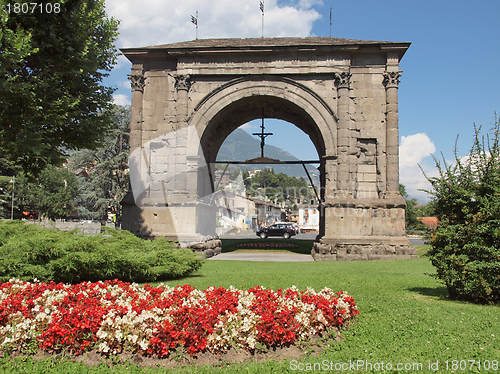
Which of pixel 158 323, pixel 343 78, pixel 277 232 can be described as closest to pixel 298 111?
pixel 343 78

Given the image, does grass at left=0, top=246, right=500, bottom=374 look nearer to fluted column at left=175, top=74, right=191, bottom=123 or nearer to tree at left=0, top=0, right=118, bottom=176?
tree at left=0, top=0, right=118, bottom=176

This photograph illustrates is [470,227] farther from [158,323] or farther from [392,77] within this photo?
[392,77]

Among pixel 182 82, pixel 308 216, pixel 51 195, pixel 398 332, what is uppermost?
pixel 182 82

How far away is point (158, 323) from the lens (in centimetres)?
479

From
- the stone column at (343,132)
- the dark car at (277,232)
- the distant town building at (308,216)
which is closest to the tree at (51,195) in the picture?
the dark car at (277,232)

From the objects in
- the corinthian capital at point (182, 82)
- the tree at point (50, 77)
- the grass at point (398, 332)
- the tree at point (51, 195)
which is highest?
the corinthian capital at point (182, 82)

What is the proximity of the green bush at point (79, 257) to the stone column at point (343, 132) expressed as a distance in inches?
349

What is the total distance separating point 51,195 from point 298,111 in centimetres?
3820

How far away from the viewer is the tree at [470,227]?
710 cm

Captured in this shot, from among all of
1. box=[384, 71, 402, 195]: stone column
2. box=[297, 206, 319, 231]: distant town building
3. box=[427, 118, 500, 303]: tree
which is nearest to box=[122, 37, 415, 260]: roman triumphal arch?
box=[384, 71, 402, 195]: stone column

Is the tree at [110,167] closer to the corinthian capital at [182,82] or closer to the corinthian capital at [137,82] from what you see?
the corinthian capital at [137,82]

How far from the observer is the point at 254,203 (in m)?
81.6

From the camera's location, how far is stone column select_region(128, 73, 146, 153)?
1781cm

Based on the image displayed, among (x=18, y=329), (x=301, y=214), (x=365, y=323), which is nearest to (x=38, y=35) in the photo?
(x=18, y=329)
